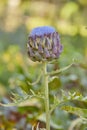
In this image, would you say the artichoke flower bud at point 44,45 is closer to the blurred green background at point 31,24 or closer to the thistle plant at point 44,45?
the thistle plant at point 44,45

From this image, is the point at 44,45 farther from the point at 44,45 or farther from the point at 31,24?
the point at 31,24

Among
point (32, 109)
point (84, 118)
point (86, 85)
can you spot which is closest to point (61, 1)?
point (86, 85)

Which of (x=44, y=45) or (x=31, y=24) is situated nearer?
(x=44, y=45)

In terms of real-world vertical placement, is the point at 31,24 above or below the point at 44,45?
below

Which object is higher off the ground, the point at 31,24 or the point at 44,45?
the point at 44,45

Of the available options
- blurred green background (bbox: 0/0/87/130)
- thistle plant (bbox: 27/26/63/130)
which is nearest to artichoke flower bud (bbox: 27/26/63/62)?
thistle plant (bbox: 27/26/63/130)

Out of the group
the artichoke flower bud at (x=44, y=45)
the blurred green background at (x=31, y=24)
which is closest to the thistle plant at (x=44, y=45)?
the artichoke flower bud at (x=44, y=45)

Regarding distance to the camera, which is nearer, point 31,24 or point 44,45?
point 44,45

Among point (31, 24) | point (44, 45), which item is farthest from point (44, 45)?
point (31, 24)

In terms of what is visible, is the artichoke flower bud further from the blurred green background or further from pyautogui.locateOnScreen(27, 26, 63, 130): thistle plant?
the blurred green background
